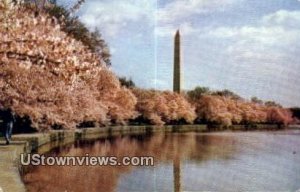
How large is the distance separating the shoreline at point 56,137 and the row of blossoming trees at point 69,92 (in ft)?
0.16

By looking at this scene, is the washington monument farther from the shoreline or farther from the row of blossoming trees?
the shoreline

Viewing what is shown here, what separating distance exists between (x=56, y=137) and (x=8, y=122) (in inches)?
12.0

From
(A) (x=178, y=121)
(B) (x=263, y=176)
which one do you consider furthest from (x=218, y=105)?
(B) (x=263, y=176)

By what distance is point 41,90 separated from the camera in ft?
10.8

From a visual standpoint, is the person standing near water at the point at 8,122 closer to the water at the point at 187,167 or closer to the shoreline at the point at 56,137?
the shoreline at the point at 56,137

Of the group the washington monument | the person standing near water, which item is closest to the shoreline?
the person standing near water

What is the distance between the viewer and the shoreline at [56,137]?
3.12 m

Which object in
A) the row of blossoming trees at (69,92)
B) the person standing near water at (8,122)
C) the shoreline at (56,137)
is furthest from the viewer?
the person standing near water at (8,122)

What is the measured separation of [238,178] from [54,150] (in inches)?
40.6

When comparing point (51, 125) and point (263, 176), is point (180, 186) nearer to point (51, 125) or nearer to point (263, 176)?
point (263, 176)

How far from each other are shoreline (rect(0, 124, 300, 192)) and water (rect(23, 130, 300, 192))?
4 centimetres

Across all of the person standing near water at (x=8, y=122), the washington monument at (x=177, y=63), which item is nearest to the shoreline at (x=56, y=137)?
the person standing near water at (x=8, y=122)

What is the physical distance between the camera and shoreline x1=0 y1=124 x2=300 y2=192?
10.2ft

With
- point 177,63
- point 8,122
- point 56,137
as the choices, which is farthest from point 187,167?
point 8,122
